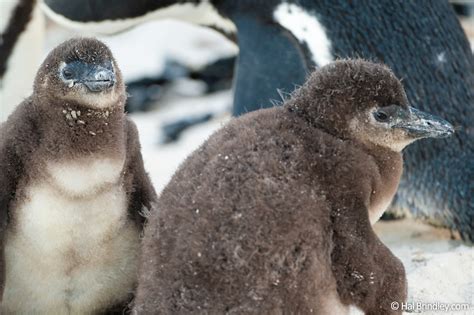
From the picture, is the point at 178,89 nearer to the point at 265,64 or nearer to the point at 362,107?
the point at 265,64

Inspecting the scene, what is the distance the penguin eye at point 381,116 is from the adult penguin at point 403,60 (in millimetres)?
1077

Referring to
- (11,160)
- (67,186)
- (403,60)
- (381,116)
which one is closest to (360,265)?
(381,116)

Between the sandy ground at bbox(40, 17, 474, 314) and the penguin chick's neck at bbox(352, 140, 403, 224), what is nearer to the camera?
the penguin chick's neck at bbox(352, 140, 403, 224)

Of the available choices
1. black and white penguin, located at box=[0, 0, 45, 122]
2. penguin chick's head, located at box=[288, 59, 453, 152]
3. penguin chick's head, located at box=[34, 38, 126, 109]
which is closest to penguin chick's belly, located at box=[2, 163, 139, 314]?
penguin chick's head, located at box=[34, 38, 126, 109]

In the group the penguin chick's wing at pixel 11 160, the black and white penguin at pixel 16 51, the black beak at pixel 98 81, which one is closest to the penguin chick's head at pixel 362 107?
the black beak at pixel 98 81

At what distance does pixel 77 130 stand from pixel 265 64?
1.10 meters

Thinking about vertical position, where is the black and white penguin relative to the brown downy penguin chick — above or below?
below

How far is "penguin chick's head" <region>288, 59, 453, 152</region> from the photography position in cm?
177

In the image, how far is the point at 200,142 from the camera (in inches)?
158

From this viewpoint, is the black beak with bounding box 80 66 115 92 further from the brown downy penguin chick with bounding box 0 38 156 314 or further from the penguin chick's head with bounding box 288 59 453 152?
the penguin chick's head with bounding box 288 59 453 152

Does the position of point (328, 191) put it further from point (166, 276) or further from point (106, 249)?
point (106, 249)

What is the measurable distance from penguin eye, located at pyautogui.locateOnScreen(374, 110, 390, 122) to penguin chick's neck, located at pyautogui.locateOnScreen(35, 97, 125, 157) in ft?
1.50

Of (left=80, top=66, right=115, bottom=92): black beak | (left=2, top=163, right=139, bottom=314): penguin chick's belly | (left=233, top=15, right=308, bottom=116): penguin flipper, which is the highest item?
(left=80, top=66, right=115, bottom=92): black beak

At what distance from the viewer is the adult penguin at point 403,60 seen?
2865 millimetres
